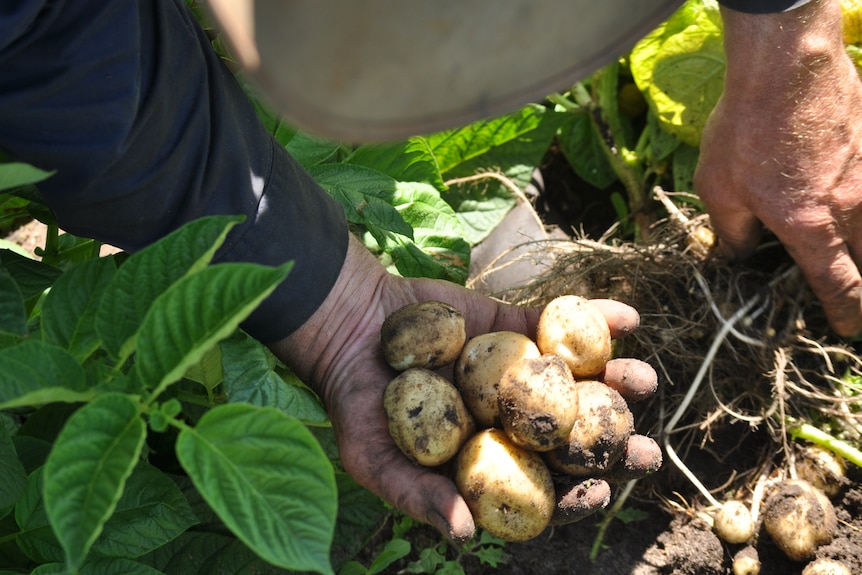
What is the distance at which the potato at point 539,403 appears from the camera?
53.8 inches

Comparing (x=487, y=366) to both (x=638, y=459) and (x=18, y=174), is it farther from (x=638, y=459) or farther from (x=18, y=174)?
(x=18, y=174)

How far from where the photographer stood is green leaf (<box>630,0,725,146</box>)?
2.23 metres

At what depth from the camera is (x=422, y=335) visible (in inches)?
59.2

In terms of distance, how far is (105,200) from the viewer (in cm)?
126

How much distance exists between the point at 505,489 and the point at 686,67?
1.46 meters

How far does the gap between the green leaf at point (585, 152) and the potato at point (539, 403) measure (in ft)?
4.19

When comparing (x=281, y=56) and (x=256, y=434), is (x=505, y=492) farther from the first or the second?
(x=281, y=56)

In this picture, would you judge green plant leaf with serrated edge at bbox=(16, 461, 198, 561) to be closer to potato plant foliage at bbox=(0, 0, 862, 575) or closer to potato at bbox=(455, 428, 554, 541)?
potato plant foliage at bbox=(0, 0, 862, 575)

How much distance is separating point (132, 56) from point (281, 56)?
583 millimetres

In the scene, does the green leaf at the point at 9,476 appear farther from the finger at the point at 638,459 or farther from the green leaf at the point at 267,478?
the finger at the point at 638,459

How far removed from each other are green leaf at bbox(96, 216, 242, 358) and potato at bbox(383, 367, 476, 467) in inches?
20.8

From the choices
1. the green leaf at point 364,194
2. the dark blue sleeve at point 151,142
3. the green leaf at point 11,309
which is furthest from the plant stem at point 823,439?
the green leaf at point 11,309

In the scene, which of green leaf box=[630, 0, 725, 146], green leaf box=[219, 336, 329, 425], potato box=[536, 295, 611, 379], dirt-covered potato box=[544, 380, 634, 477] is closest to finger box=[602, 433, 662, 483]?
dirt-covered potato box=[544, 380, 634, 477]

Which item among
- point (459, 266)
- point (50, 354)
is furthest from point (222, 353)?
point (459, 266)
